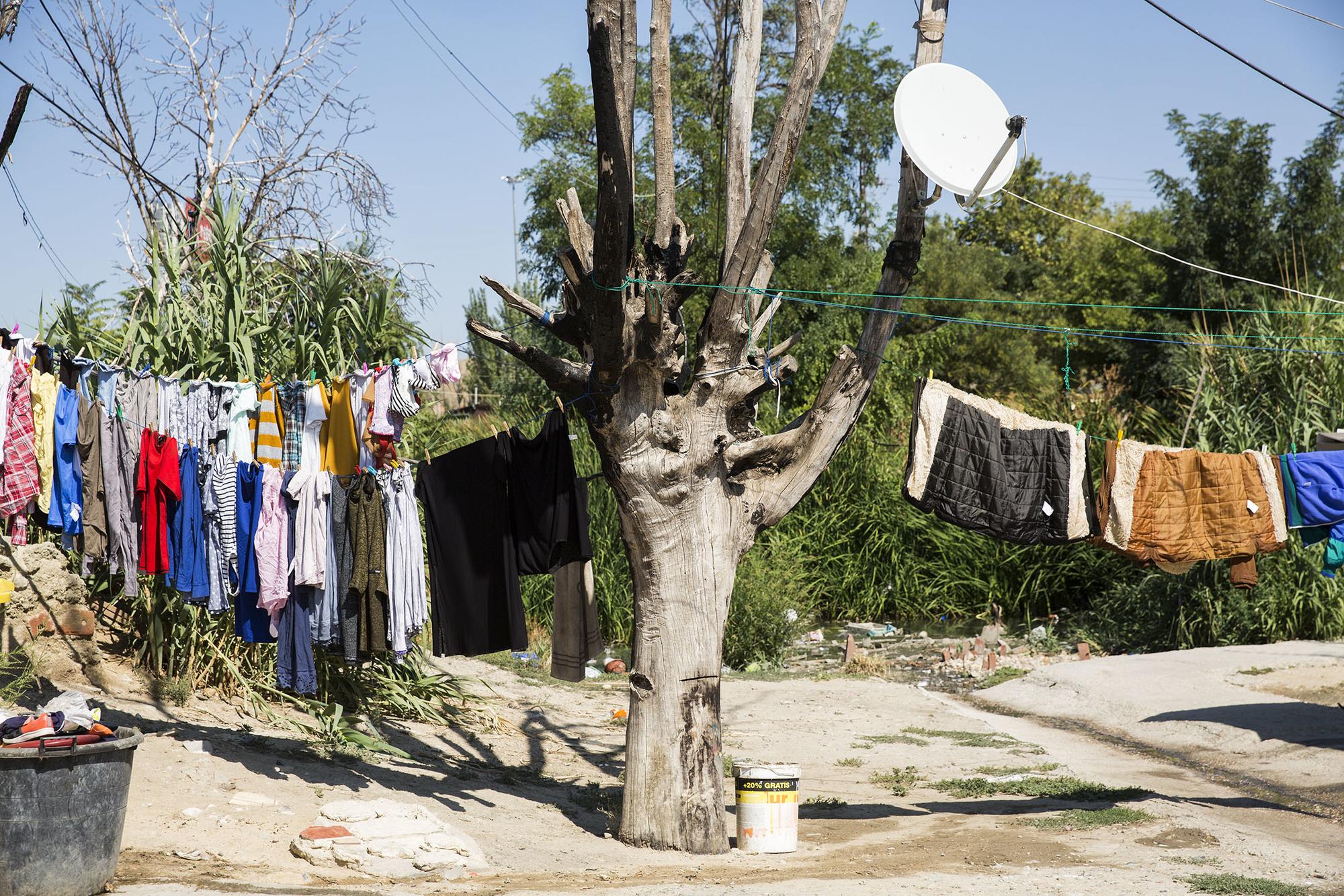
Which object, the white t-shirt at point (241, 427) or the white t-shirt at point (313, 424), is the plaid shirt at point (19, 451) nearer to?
the white t-shirt at point (241, 427)

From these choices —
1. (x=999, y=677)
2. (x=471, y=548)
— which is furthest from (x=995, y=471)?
(x=999, y=677)

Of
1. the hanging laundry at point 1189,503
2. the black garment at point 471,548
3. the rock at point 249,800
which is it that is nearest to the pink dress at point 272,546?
the black garment at point 471,548

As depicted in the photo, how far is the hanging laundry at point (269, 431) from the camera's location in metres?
6.57

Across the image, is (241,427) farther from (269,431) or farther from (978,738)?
(978,738)

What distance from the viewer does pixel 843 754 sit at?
9109 millimetres

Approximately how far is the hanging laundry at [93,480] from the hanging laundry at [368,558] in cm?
149

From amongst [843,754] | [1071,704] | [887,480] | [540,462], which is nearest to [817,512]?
[887,480]

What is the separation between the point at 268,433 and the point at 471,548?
139 centimetres

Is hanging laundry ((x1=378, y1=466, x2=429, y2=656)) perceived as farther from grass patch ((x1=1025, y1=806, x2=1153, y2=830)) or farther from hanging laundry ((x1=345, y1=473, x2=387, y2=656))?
grass patch ((x1=1025, y1=806, x2=1153, y2=830))

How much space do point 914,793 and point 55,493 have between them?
19.4 ft

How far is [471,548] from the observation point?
6.62m

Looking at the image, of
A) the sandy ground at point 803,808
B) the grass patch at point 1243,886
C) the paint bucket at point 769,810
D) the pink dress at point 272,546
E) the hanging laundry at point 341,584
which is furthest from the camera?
the hanging laundry at point 341,584

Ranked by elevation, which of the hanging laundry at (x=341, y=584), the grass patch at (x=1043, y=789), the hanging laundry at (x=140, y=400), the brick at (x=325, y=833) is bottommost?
the grass patch at (x=1043, y=789)

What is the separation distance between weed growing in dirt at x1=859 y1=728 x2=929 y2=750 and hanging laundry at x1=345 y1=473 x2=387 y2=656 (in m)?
4.73
